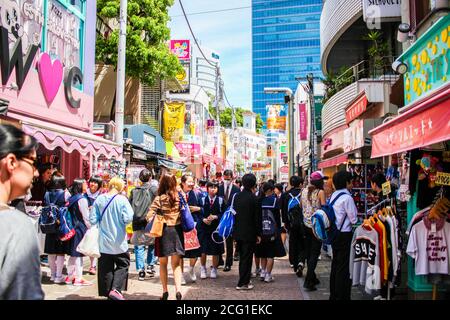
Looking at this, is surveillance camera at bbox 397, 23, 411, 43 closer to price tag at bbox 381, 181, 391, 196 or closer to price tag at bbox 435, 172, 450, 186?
price tag at bbox 381, 181, 391, 196

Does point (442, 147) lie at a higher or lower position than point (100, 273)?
higher

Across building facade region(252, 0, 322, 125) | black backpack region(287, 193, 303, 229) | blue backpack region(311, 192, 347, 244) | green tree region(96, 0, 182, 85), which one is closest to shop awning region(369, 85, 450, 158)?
blue backpack region(311, 192, 347, 244)

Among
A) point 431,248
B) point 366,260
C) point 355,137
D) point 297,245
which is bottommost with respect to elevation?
point 297,245

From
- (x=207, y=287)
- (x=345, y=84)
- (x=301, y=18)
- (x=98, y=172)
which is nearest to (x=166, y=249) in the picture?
(x=207, y=287)

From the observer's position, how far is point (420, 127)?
4859 mm

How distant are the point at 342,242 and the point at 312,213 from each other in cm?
188

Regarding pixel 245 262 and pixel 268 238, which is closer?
pixel 245 262

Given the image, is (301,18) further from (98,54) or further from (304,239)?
(304,239)

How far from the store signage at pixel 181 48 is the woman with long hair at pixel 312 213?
88.5 ft

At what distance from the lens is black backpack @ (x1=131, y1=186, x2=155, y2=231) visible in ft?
25.8

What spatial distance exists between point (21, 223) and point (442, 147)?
6542 mm

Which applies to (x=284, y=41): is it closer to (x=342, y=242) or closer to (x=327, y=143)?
(x=327, y=143)

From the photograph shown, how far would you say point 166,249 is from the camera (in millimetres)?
6363

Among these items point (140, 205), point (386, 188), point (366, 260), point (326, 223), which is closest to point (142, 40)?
point (140, 205)
